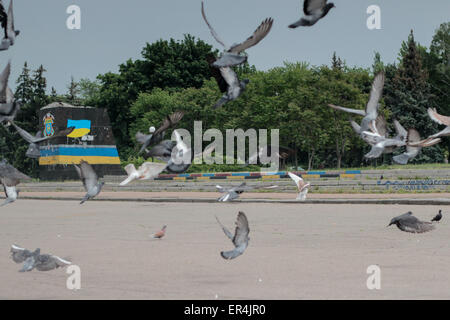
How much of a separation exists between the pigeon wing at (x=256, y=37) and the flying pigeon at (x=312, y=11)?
10.1 inches

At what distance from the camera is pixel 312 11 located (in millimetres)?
2600

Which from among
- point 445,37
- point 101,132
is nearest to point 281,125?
point 101,132

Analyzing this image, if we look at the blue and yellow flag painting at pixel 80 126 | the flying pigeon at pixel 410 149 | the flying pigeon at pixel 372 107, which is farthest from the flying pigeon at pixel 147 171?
the blue and yellow flag painting at pixel 80 126

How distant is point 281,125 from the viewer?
45.9 m

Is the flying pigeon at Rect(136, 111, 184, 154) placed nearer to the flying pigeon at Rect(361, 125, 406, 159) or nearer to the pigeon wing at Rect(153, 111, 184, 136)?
Answer: the pigeon wing at Rect(153, 111, 184, 136)

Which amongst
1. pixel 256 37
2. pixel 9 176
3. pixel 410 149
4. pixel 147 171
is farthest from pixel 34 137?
pixel 410 149

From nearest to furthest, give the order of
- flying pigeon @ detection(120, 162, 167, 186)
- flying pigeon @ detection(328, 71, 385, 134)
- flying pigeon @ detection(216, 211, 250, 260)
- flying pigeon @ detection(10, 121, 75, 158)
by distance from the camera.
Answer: flying pigeon @ detection(328, 71, 385, 134)
flying pigeon @ detection(120, 162, 167, 186)
flying pigeon @ detection(10, 121, 75, 158)
flying pigeon @ detection(216, 211, 250, 260)

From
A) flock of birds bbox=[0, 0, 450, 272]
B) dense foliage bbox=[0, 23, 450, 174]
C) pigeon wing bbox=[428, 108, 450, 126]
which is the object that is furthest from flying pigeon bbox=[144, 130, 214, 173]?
dense foliage bbox=[0, 23, 450, 174]

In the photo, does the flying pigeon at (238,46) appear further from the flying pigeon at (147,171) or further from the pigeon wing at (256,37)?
the flying pigeon at (147,171)

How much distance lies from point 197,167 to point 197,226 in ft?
106

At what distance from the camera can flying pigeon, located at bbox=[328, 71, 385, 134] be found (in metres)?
2.76

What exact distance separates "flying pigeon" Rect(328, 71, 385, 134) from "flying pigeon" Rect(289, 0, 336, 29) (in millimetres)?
447

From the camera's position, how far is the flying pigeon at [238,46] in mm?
2732
